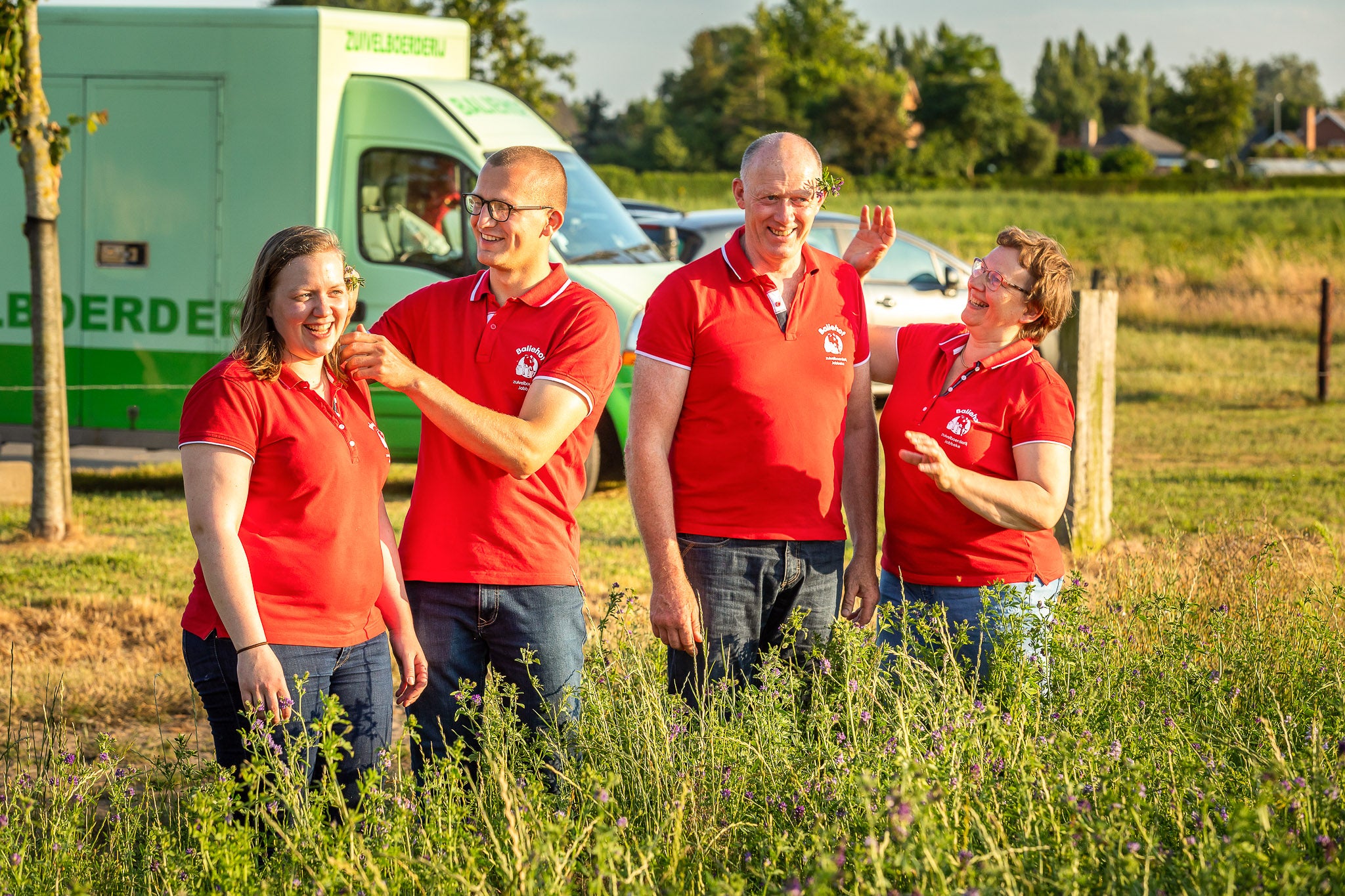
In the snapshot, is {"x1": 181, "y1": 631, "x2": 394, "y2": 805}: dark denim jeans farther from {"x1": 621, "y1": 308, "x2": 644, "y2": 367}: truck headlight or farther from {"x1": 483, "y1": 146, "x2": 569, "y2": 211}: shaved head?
{"x1": 621, "y1": 308, "x2": 644, "y2": 367}: truck headlight

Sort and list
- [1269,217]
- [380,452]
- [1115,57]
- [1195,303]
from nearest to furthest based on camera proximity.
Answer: [380,452]
[1195,303]
[1269,217]
[1115,57]

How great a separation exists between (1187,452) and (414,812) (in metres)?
10.1

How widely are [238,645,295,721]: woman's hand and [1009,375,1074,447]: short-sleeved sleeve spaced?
6.45 ft

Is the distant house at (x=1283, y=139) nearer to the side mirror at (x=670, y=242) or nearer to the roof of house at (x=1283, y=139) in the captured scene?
the roof of house at (x=1283, y=139)

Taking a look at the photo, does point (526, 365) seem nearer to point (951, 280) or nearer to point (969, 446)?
point (969, 446)

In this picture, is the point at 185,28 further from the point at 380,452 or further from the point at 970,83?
the point at 970,83

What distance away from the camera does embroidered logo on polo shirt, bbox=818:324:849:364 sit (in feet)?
11.9

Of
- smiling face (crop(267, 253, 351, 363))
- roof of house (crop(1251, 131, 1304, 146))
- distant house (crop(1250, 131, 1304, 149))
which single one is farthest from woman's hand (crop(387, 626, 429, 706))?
roof of house (crop(1251, 131, 1304, 146))

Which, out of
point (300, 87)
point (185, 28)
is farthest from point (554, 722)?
point (185, 28)

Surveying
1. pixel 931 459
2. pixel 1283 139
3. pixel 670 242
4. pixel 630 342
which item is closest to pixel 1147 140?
pixel 1283 139

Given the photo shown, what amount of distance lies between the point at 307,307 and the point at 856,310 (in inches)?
60.5

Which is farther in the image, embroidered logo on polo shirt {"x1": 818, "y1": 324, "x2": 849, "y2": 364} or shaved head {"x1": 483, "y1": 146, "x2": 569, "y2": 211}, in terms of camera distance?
embroidered logo on polo shirt {"x1": 818, "y1": 324, "x2": 849, "y2": 364}

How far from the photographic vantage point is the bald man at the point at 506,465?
3326 mm

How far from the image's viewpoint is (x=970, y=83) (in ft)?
251
